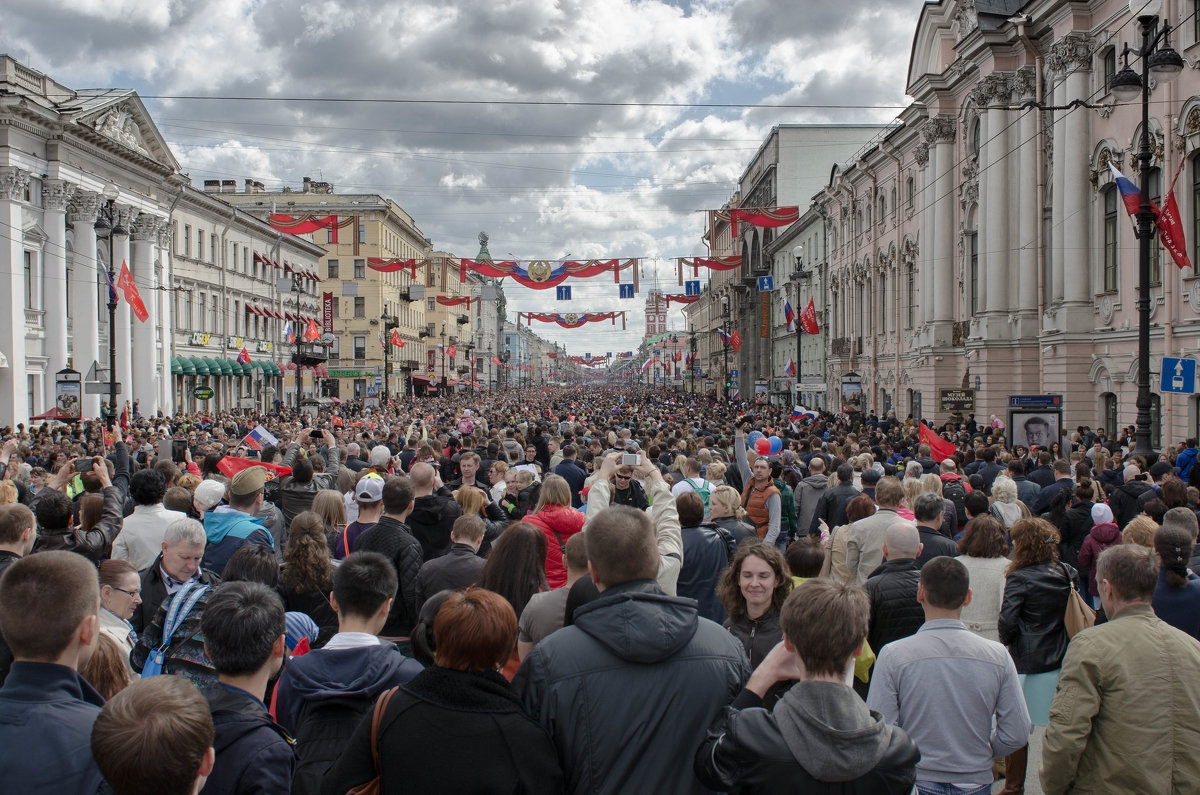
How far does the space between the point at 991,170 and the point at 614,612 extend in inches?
1214

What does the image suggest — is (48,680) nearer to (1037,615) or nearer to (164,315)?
(1037,615)

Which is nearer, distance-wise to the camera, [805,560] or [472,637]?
[472,637]

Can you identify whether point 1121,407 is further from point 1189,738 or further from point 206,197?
point 206,197

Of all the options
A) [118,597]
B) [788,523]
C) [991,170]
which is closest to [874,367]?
[991,170]

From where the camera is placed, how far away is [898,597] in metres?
5.32

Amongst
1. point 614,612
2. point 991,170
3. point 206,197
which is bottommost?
point 614,612

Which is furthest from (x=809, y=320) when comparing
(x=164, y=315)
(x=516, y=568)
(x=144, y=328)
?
(x=516, y=568)

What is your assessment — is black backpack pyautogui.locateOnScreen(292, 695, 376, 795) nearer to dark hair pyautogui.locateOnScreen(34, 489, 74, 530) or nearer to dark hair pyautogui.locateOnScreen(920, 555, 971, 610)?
dark hair pyautogui.locateOnScreen(920, 555, 971, 610)

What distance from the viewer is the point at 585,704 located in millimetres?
3248

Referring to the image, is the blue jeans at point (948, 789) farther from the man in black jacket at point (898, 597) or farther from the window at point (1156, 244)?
the window at point (1156, 244)

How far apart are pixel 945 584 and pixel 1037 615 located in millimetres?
1876

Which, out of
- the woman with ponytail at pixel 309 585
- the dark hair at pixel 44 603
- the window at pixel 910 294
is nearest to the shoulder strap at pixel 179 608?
the woman with ponytail at pixel 309 585

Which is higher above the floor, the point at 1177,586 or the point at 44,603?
the point at 44,603

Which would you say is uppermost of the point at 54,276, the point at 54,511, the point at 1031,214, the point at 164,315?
the point at 1031,214
